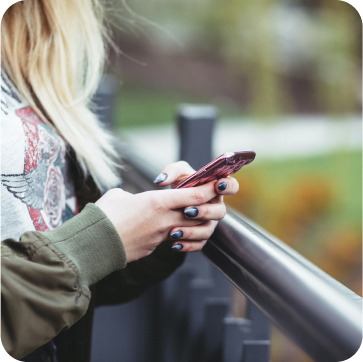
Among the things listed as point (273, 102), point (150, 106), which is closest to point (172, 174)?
point (273, 102)

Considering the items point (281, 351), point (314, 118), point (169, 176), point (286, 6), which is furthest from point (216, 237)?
point (286, 6)

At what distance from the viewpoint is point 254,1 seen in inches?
267

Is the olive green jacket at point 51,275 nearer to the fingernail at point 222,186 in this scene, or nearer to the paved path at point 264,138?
the fingernail at point 222,186

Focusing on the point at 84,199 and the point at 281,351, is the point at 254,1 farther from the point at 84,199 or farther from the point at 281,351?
the point at 84,199

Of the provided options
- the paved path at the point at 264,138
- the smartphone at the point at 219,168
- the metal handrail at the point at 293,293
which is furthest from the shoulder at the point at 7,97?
the paved path at the point at 264,138

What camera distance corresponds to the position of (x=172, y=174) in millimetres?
980

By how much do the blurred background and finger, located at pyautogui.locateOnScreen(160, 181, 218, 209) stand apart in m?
0.71

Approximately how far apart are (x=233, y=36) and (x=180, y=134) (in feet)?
25.9

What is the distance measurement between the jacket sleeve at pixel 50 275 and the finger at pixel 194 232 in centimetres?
12

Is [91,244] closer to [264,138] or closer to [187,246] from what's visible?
[187,246]

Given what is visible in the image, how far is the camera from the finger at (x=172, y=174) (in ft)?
3.16

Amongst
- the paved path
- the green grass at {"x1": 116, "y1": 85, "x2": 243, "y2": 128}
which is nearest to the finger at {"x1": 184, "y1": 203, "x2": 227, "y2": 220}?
the paved path

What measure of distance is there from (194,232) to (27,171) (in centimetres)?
39

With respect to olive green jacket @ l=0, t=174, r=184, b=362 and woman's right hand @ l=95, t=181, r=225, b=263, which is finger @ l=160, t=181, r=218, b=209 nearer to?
woman's right hand @ l=95, t=181, r=225, b=263
